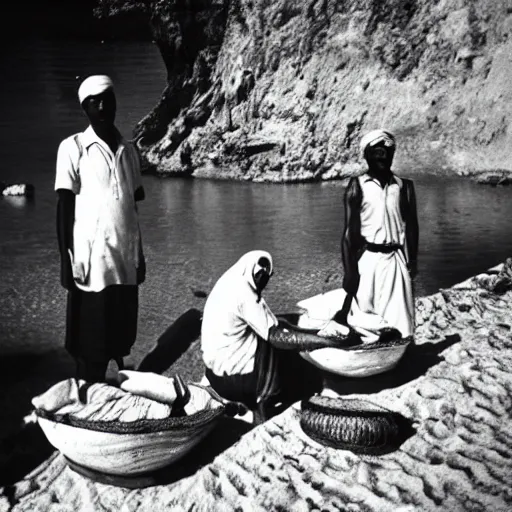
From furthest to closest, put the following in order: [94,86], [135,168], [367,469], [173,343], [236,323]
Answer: [173,343], [135,168], [236,323], [94,86], [367,469]

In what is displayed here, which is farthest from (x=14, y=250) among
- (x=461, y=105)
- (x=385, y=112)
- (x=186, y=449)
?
(x=461, y=105)

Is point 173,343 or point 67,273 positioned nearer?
point 67,273

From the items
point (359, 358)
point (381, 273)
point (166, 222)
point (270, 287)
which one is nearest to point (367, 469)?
point (359, 358)

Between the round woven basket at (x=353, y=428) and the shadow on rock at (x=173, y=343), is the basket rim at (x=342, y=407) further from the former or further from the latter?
the shadow on rock at (x=173, y=343)

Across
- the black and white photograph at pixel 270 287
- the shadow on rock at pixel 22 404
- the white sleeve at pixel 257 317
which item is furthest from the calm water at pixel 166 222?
the white sleeve at pixel 257 317

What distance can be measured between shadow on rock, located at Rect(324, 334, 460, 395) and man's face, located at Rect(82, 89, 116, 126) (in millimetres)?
2054

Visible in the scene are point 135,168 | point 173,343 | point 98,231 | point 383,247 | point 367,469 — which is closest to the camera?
point 367,469

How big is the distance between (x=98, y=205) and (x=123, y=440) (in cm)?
130

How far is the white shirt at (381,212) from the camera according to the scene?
13.5 feet

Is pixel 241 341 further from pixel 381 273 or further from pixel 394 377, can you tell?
pixel 394 377

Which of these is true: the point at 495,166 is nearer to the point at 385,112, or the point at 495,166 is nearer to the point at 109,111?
the point at 385,112

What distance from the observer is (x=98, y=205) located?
3.88m

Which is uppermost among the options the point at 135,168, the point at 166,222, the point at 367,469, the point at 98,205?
the point at 135,168

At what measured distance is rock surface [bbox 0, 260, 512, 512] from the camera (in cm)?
339
